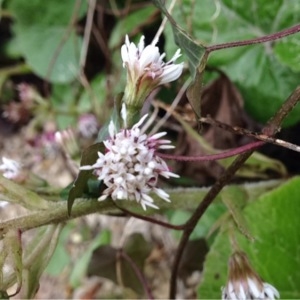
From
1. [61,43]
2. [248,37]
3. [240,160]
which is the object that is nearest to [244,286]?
[240,160]

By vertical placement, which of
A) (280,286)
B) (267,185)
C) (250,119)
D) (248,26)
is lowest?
(280,286)

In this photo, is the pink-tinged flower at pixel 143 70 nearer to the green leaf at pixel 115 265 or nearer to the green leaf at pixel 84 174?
the green leaf at pixel 84 174

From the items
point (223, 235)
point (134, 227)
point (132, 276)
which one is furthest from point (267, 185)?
point (134, 227)

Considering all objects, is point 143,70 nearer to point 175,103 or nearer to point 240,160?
point 240,160

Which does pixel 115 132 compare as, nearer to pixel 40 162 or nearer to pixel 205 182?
pixel 205 182

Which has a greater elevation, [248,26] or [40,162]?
[248,26]

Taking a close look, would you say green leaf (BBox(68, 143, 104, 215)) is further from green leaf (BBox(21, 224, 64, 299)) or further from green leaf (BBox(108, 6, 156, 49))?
green leaf (BBox(108, 6, 156, 49))

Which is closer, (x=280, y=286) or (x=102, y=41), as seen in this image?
(x=280, y=286)
